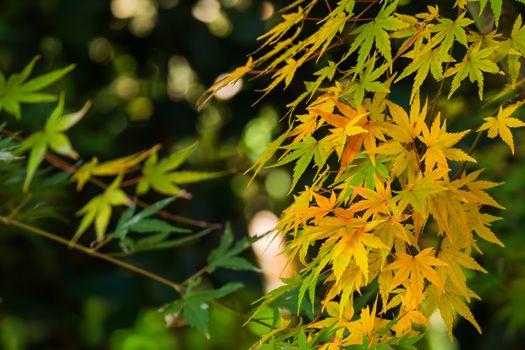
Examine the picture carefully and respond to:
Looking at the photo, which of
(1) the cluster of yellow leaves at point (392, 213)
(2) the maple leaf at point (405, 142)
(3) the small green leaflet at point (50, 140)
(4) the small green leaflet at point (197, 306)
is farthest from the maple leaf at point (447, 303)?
(3) the small green leaflet at point (50, 140)

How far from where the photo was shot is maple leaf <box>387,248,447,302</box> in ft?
2.29

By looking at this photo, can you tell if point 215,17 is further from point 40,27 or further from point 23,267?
point 23,267

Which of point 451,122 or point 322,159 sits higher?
point 322,159

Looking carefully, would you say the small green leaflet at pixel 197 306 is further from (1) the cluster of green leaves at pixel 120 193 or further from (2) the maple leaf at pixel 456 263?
(2) the maple leaf at pixel 456 263

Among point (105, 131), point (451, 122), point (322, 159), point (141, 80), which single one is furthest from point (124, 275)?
point (322, 159)

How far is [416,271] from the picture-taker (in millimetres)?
703

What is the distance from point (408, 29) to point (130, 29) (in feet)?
4.88

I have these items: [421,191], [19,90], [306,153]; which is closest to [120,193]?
[19,90]

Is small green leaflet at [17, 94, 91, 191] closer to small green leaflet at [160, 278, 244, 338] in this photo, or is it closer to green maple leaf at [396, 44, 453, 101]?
small green leaflet at [160, 278, 244, 338]

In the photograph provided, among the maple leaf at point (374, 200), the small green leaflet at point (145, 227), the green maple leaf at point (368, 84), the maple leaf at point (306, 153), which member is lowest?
the small green leaflet at point (145, 227)

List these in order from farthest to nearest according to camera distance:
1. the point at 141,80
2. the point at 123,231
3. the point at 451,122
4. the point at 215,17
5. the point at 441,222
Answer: the point at 141,80 < the point at 215,17 < the point at 451,122 < the point at 123,231 < the point at 441,222

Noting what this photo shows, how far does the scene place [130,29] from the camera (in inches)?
85.4

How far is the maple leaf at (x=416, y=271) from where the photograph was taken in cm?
70

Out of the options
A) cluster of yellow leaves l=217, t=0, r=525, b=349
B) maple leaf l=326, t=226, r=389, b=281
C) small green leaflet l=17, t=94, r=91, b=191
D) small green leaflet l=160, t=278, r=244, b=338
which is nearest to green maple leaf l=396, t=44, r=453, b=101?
cluster of yellow leaves l=217, t=0, r=525, b=349
